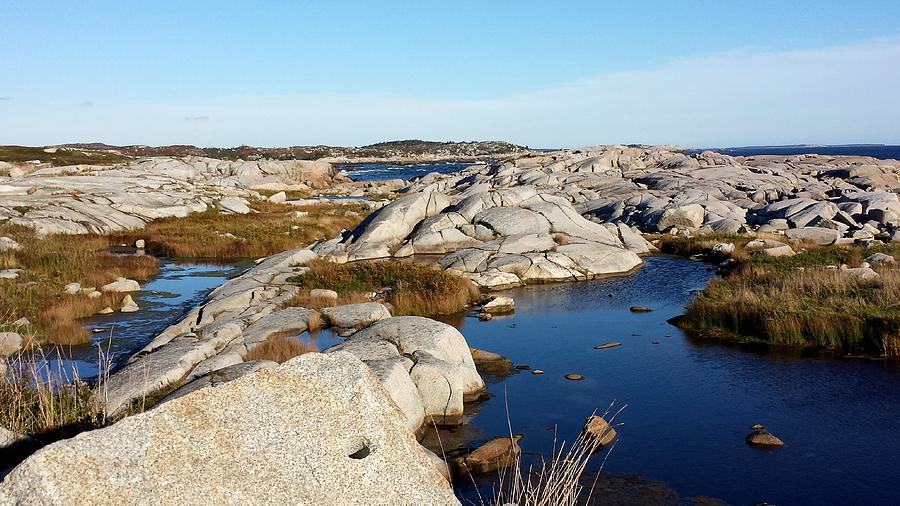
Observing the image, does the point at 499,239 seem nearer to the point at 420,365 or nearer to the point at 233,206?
the point at 420,365

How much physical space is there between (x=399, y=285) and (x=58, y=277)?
14.7 meters

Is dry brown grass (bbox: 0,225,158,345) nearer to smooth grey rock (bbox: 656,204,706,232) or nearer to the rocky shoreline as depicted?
the rocky shoreline

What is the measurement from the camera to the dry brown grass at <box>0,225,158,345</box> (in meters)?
22.6

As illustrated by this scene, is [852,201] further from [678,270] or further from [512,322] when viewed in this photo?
[512,322]

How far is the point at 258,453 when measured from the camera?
6.01 m

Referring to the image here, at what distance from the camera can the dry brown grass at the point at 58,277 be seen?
74.0 feet

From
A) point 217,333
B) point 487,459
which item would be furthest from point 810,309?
point 217,333

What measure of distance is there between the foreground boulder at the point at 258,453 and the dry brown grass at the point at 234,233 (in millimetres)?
35592

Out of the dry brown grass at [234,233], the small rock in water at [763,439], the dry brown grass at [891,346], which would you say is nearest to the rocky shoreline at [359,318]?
the dry brown grass at [234,233]

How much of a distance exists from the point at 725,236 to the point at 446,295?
23505 millimetres

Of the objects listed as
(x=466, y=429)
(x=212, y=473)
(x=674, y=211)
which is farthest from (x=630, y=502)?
(x=674, y=211)

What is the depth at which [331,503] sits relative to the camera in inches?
234

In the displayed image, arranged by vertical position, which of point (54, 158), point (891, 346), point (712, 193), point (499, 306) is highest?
point (54, 158)

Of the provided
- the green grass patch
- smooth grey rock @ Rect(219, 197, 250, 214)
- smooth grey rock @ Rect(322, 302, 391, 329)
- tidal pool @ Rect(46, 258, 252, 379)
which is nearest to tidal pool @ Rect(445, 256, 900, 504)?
smooth grey rock @ Rect(322, 302, 391, 329)
